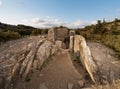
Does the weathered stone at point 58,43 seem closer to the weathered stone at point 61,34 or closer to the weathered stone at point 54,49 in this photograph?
the weathered stone at point 54,49

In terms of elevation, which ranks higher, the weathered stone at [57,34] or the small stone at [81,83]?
the weathered stone at [57,34]

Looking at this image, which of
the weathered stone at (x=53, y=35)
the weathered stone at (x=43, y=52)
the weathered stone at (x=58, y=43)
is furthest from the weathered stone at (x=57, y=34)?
the weathered stone at (x=43, y=52)

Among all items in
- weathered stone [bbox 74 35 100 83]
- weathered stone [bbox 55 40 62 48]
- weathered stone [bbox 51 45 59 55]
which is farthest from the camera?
weathered stone [bbox 55 40 62 48]

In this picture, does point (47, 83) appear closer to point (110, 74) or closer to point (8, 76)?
point (8, 76)

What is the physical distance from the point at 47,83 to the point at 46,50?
379 cm

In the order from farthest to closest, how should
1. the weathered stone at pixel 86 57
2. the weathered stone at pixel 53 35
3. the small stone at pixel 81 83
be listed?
the weathered stone at pixel 53 35 < the weathered stone at pixel 86 57 < the small stone at pixel 81 83

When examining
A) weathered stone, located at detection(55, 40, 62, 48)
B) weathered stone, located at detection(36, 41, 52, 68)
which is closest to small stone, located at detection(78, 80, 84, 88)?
weathered stone, located at detection(36, 41, 52, 68)

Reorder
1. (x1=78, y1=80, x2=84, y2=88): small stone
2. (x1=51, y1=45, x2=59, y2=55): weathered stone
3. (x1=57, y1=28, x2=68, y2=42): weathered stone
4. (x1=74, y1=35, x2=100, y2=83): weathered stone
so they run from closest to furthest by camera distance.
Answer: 1. (x1=78, y1=80, x2=84, y2=88): small stone
2. (x1=74, y1=35, x2=100, y2=83): weathered stone
3. (x1=51, y1=45, x2=59, y2=55): weathered stone
4. (x1=57, y1=28, x2=68, y2=42): weathered stone

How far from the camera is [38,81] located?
1264 cm

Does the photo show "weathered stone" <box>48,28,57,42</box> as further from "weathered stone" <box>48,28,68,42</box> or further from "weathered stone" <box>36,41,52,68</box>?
"weathered stone" <box>36,41,52,68</box>

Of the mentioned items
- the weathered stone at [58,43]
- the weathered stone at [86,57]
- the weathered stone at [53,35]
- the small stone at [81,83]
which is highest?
the weathered stone at [53,35]

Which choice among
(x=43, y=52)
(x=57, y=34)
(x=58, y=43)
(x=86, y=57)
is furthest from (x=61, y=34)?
(x=86, y=57)

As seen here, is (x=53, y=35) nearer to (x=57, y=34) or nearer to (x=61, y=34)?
(x=57, y=34)

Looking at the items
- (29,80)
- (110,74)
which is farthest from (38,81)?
(110,74)
